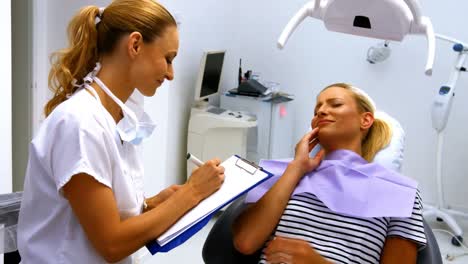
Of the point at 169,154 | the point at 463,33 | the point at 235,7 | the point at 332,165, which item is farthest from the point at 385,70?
the point at 332,165

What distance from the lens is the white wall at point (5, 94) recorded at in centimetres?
171

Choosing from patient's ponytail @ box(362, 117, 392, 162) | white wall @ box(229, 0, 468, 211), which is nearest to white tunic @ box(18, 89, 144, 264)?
patient's ponytail @ box(362, 117, 392, 162)

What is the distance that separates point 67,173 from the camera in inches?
37.4

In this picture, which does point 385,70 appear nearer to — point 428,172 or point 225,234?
point 428,172

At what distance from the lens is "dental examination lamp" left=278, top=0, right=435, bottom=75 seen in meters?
1.40

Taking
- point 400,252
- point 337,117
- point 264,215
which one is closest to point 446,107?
point 337,117

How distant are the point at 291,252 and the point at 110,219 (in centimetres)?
56

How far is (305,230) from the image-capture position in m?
1.41

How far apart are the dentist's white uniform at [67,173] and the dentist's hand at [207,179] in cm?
14

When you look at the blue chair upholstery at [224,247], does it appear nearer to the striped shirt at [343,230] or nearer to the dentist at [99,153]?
the striped shirt at [343,230]

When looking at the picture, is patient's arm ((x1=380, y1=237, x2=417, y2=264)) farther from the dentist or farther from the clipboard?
the dentist

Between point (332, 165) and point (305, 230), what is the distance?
0.79 ft

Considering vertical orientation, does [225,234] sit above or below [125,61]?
below

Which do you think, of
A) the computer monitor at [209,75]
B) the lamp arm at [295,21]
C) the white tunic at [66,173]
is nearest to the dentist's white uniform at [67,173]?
the white tunic at [66,173]
